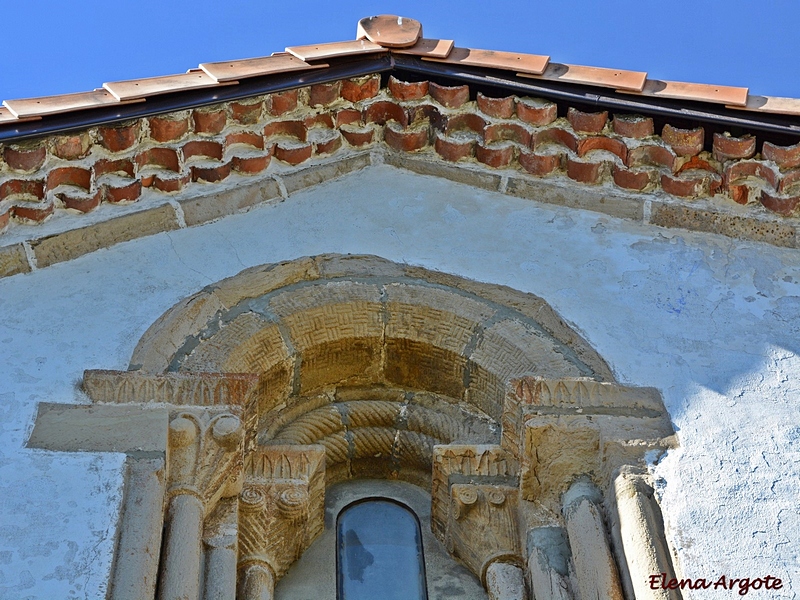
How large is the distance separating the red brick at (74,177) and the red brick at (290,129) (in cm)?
92

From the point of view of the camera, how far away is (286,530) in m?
4.95

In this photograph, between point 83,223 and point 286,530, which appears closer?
point 286,530

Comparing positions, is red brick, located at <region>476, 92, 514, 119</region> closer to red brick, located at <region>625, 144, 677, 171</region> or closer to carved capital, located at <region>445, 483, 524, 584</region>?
red brick, located at <region>625, 144, 677, 171</region>

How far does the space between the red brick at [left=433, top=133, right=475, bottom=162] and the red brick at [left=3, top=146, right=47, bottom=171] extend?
6.05 feet

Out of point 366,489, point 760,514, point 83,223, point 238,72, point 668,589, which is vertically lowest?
point 668,589

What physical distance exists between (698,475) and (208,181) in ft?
8.61

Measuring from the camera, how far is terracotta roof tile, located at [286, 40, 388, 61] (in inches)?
251

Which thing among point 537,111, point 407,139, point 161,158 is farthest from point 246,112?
point 537,111

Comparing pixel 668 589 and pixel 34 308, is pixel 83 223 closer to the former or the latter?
pixel 34 308

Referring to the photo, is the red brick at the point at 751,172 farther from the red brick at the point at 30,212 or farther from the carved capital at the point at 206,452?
the red brick at the point at 30,212

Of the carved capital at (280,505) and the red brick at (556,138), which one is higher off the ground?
the red brick at (556,138)

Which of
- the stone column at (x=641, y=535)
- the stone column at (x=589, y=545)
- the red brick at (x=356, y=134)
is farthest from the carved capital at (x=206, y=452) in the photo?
the red brick at (x=356, y=134)

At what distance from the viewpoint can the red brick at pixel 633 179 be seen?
6.18 meters

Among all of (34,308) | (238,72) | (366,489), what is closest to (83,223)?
(34,308)
